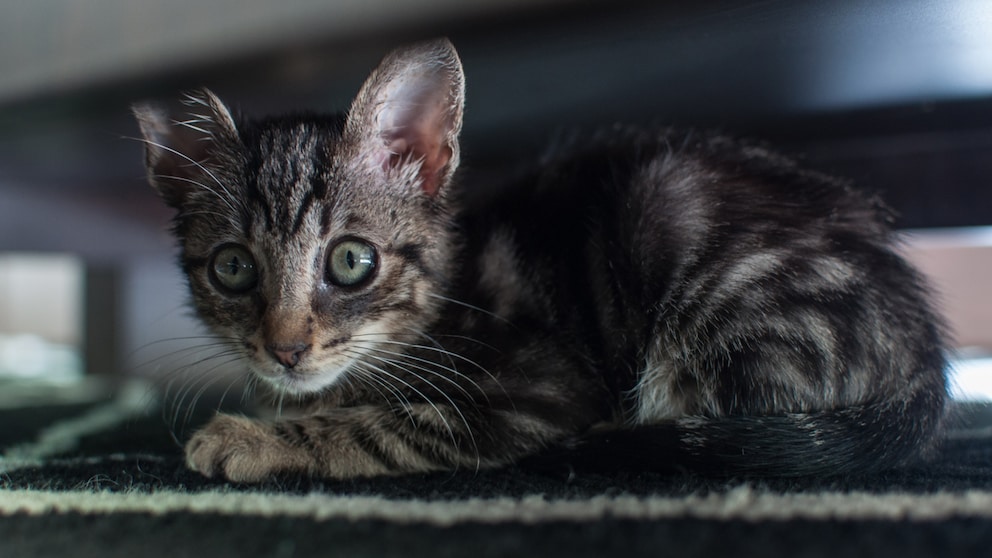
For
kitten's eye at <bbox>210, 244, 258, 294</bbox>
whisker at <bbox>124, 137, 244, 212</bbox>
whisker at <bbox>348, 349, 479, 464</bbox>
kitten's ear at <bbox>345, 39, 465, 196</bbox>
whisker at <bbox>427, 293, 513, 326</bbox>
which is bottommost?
whisker at <bbox>348, 349, 479, 464</bbox>

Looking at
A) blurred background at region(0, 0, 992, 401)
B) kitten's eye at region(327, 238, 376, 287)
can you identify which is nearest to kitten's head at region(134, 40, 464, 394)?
kitten's eye at region(327, 238, 376, 287)

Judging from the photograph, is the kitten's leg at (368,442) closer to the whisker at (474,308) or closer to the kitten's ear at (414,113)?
the whisker at (474,308)

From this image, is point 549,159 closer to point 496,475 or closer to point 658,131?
point 658,131

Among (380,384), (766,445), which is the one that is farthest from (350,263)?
(766,445)

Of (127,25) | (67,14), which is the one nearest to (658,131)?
(127,25)

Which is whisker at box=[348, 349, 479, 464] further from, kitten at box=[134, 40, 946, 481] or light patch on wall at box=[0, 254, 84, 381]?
light patch on wall at box=[0, 254, 84, 381]

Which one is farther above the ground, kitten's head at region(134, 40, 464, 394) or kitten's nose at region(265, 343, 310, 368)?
kitten's head at region(134, 40, 464, 394)
